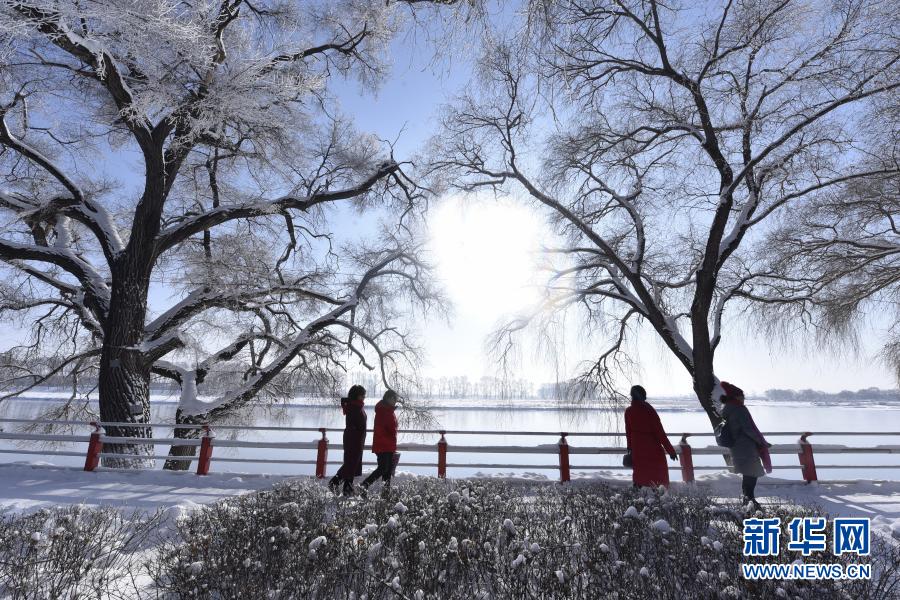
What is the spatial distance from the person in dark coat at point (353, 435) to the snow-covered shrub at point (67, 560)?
2.81 meters

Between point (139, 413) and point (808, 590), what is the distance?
1189 cm

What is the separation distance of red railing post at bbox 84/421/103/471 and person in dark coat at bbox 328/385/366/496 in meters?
5.71

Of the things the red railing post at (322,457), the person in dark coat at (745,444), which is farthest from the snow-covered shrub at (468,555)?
the red railing post at (322,457)

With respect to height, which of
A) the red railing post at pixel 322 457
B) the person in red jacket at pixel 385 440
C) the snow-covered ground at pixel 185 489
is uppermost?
the person in red jacket at pixel 385 440

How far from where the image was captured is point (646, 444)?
6680 mm

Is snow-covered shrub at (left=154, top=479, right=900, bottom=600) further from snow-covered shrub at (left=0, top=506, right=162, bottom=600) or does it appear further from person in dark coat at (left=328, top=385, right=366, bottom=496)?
person in dark coat at (left=328, top=385, right=366, bottom=496)

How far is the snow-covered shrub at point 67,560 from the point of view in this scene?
122 inches

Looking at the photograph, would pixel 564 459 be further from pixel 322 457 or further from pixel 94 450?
pixel 94 450

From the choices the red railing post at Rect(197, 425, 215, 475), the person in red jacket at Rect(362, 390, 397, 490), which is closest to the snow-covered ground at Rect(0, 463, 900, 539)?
the red railing post at Rect(197, 425, 215, 475)

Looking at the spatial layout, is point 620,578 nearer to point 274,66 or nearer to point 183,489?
point 183,489

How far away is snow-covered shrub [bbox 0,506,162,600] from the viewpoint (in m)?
3.10

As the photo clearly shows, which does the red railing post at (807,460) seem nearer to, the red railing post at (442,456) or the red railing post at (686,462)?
the red railing post at (686,462)

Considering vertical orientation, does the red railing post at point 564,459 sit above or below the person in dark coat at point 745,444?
below

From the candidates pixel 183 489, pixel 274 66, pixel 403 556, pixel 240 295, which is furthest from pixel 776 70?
pixel 183 489
